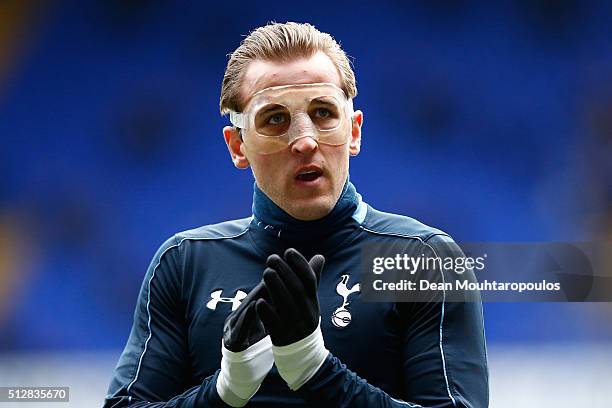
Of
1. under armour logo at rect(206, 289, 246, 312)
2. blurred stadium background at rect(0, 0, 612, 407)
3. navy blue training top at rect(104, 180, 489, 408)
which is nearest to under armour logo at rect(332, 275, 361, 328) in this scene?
navy blue training top at rect(104, 180, 489, 408)

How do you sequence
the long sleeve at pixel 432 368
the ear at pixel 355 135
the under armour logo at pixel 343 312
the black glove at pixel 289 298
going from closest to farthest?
the black glove at pixel 289 298
the long sleeve at pixel 432 368
the under armour logo at pixel 343 312
the ear at pixel 355 135

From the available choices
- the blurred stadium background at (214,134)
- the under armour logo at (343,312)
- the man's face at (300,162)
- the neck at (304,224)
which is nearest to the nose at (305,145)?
the man's face at (300,162)

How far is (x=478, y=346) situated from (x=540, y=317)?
313cm

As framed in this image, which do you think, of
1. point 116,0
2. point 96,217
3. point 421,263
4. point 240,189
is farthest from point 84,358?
point 421,263

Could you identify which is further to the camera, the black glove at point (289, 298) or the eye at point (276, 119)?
the eye at point (276, 119)

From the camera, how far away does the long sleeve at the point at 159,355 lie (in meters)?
2.03

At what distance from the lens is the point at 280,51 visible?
2.21m

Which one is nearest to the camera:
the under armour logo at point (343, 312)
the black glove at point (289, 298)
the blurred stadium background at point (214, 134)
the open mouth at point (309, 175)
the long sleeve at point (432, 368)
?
the black glove at point (289, 298)

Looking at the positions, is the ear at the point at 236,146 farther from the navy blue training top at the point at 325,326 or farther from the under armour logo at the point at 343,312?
the under armour logo at the point at 343,312

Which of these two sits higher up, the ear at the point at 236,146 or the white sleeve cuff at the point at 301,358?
the ear at the point at 236,146

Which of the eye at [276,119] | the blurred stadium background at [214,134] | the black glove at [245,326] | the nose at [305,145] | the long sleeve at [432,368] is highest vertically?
the blurred stadium background at [214,134]

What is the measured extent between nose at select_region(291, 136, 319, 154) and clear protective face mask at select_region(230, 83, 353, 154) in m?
0.01

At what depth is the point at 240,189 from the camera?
17.1ft

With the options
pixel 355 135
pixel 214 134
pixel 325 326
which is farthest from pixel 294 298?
pixel 214 134
